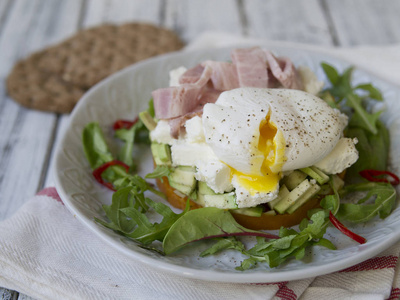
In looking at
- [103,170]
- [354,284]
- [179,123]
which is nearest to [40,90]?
[103,170]

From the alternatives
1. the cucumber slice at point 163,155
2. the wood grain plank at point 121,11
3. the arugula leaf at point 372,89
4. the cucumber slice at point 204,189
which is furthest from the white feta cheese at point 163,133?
the wood grain plank at point 121,11

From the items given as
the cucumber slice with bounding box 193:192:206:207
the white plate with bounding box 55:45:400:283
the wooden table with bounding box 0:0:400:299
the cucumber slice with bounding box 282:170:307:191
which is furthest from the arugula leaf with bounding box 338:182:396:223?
the wooden table with bounding box 0:0:400:299

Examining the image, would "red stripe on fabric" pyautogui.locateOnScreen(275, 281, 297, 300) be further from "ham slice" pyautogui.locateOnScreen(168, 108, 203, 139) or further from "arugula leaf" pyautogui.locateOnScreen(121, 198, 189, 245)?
"ham slice" pyautogui.locateOnScreen(168, 108, 203, 139)

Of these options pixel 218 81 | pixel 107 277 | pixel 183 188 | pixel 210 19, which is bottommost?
pixel 107 277

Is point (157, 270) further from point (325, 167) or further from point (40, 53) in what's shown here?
point (40, 53)

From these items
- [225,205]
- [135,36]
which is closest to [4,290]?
[225,205]

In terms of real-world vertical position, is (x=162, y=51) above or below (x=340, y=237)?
above

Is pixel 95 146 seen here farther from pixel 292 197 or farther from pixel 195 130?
pixel 292 197
